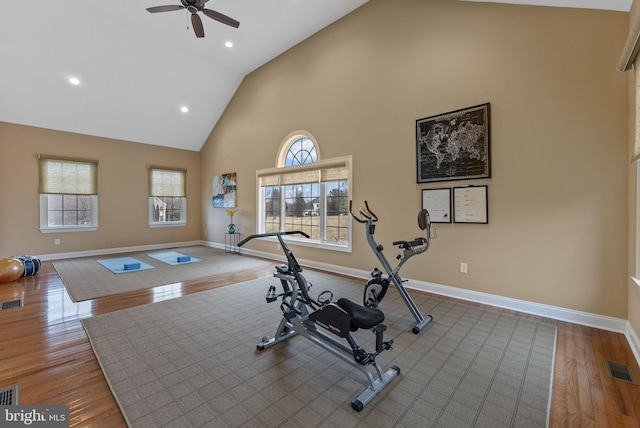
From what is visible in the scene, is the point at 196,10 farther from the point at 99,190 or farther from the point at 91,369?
the point at 99,190

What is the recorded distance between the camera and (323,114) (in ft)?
16.9

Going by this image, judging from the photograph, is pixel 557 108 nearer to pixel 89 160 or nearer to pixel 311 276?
pixel 311 276

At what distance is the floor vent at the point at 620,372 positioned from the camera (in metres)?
1.96

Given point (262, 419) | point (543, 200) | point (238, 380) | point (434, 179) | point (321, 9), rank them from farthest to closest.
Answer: point (321, 9) → point (434, 179) → point (543, 200) → point (238, 380) → point (262, 419)

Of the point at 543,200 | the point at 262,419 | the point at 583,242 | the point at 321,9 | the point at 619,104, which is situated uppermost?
the point at 321,9

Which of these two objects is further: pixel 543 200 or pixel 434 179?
pixel 434 179

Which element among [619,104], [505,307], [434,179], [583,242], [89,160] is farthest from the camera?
[89,160]

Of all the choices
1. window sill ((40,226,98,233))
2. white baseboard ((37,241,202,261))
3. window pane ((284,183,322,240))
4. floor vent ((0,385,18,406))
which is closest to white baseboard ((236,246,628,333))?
window pane ((284,183,322,240))

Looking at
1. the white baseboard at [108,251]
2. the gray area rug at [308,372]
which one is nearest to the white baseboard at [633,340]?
the gray area rug at [308,372]

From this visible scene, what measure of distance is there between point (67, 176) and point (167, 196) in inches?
86.9

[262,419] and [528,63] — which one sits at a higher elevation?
[528,63]

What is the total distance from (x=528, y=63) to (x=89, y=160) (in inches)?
344

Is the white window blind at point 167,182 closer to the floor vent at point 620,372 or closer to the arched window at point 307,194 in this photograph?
the arched window at point 307,194

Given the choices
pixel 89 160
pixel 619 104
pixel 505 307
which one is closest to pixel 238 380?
pixel 505 307
